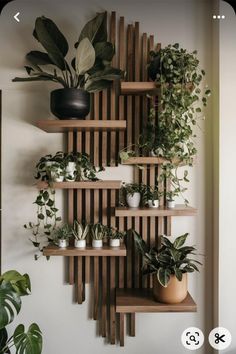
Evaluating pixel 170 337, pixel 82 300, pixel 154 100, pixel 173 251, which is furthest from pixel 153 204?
pixel 170 337

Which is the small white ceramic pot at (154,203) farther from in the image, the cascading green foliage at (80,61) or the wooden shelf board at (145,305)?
the cascading green foliage at (80,61)

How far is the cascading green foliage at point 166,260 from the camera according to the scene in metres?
→ 1.70

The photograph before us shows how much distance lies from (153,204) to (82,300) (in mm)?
801

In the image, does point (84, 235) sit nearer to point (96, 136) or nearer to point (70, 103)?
point (96, 136)

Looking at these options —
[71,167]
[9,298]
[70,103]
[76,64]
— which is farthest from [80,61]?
[9,298]

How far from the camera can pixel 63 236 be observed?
6.08 ft

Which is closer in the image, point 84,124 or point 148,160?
point 84,124

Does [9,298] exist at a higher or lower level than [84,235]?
lower

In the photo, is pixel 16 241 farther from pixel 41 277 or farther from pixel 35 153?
pixel 35 153

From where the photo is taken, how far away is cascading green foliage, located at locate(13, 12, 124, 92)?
1734mm

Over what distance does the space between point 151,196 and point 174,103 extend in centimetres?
58

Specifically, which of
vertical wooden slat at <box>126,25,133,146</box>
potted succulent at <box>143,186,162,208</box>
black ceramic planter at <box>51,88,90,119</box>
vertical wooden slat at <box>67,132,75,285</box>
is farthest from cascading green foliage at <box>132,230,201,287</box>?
black ceramic planter at <box>51,88,90,119</box>

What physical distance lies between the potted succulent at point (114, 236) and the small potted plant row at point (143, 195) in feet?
0.63

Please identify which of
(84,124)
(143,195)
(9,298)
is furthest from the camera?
(143,195)
